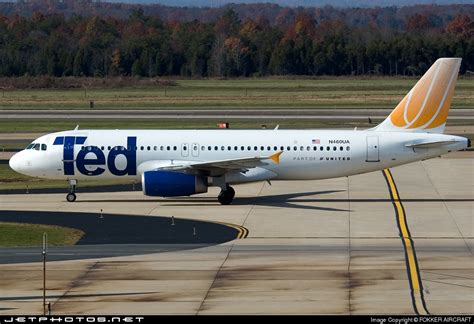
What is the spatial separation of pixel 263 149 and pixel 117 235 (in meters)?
11.4

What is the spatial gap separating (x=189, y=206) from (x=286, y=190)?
Answer: 7.52 metres

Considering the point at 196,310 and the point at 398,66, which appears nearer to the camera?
the point at 196,310

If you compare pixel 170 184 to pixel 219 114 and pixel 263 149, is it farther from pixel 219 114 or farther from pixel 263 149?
pixel 219 114

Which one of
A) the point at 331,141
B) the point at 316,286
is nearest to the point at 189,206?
the point at 331,141

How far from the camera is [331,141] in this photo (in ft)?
170

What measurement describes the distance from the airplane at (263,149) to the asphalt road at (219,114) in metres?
43.9

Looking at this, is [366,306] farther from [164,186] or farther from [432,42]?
[432,42]

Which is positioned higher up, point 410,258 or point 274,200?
point 410,258

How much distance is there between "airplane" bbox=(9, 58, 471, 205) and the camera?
5116 centimetres

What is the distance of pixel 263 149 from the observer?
5172cm

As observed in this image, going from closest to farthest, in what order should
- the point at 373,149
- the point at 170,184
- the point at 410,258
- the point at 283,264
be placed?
1. the point at 283,264
2. the point at 410,258
3. the point at 170,184
4. the point at 373,149

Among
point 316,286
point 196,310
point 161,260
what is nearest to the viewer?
point 196,310

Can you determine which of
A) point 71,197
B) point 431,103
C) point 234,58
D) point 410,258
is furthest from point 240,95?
point 410,258

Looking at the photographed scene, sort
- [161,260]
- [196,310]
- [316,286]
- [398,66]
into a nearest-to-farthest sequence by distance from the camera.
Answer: [196,310], [316,286], [161,260], [398,66]
